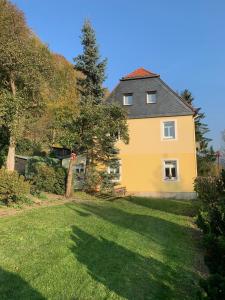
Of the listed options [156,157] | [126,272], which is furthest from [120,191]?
[126,272]

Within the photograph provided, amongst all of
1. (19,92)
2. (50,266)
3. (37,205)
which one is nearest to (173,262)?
(50,266)

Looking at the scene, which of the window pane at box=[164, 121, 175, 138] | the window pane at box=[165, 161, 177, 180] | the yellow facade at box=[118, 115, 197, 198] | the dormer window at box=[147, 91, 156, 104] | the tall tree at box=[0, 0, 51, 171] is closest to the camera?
the tall tree at box=[0, 0, 51, 171]

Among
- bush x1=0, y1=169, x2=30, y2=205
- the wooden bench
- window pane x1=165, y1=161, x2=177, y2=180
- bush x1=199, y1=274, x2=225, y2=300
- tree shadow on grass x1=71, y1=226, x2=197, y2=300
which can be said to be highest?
window pane x1=165, y1=161, x2=177, y2=180

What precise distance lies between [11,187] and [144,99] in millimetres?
18659

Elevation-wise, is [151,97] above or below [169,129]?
above

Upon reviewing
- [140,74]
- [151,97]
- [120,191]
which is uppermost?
[140,74]

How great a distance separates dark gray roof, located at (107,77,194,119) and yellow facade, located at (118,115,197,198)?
0.56m

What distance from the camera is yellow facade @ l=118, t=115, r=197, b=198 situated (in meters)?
28.1

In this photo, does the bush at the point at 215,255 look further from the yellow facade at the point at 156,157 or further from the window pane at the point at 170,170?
the window pane at the point at 170,170

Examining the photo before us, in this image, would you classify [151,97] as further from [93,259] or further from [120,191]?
[93,259]

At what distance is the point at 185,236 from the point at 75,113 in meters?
12.4

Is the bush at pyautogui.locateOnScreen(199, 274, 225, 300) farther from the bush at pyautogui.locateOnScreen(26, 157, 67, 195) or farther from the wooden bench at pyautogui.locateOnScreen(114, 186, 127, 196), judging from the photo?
the wooden bench at pyautogui.locateOnScreen(114, 186, 127, 196)

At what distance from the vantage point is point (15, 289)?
19.0 ft

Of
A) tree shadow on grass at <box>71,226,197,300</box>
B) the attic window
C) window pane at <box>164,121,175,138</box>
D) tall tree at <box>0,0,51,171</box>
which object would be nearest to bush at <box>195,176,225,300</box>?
tree shadow on grass at <box>71,226,197,300</box>
